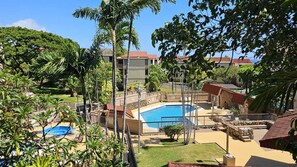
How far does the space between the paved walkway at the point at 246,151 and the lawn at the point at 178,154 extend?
870 millimetres

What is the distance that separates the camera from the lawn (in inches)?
531

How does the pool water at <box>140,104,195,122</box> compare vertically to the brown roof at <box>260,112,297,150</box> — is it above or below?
below

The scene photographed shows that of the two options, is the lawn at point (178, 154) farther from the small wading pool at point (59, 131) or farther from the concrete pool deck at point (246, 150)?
the small wading pool at point (59, 131)

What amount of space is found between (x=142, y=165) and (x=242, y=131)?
7454 mm

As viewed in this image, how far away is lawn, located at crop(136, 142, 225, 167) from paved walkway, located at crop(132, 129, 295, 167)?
2.85ft

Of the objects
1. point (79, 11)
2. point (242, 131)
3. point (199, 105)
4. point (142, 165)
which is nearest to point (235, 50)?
point (79, 11)

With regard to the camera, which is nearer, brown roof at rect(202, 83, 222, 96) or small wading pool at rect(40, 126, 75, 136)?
small wading pool at rect(40, 126, 75, 136)

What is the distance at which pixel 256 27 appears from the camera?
411 centimetres

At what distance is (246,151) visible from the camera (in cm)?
1520

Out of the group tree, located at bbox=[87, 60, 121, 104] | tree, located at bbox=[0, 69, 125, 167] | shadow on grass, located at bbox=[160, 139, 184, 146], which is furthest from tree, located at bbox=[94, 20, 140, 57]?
tree, located at bbox=[87, 60, 121, 104]

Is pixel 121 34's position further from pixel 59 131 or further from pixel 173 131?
pixel 173 131

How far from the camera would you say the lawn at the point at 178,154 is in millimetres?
13500

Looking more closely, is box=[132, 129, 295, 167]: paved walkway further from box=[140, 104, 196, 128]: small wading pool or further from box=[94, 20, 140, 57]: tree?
box=[140, 104, 196, 128]: small wading pool

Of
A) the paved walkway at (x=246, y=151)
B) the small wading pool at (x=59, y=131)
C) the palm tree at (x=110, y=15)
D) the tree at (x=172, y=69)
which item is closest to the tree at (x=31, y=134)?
the small wading pool at (x=59, y=131)
